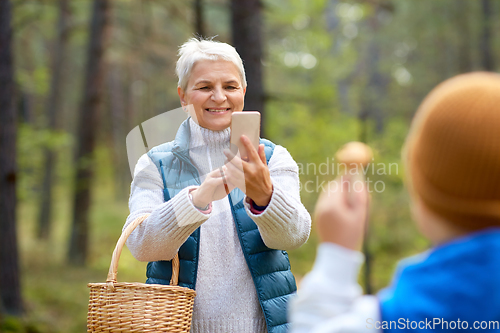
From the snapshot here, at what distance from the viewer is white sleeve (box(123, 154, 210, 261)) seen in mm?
1572

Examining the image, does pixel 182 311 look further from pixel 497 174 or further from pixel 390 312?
pixel 497 174

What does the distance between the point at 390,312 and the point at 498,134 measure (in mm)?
436

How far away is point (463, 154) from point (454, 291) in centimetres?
28

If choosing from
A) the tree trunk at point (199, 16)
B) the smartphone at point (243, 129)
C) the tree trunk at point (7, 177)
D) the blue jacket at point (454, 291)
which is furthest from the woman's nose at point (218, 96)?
the tree trunk at point (7, 177)

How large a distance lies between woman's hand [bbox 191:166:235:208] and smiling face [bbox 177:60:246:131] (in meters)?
0.35

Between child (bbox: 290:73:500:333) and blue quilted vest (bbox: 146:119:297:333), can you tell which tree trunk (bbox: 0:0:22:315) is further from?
child (bbox: 290:73:500:333)

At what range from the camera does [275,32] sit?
948 centimetres

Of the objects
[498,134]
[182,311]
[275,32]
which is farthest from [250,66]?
[275,32]

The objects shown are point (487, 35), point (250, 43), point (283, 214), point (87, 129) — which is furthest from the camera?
point (487, 35)

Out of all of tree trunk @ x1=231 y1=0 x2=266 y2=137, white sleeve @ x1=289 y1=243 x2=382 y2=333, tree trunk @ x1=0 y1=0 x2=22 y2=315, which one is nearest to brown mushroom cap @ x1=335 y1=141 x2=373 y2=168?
white sleeve @ x1=289 y1=243 x2=382 y2=333

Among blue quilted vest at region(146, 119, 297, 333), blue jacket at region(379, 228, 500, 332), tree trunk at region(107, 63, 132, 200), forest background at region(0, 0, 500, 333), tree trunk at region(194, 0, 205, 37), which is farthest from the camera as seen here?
tree trunk at region(107, 63, 132, 200)

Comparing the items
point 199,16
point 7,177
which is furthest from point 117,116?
point 199,16

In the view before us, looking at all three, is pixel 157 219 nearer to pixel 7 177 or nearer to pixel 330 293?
pixel 330 293

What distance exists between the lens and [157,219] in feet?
5.31
